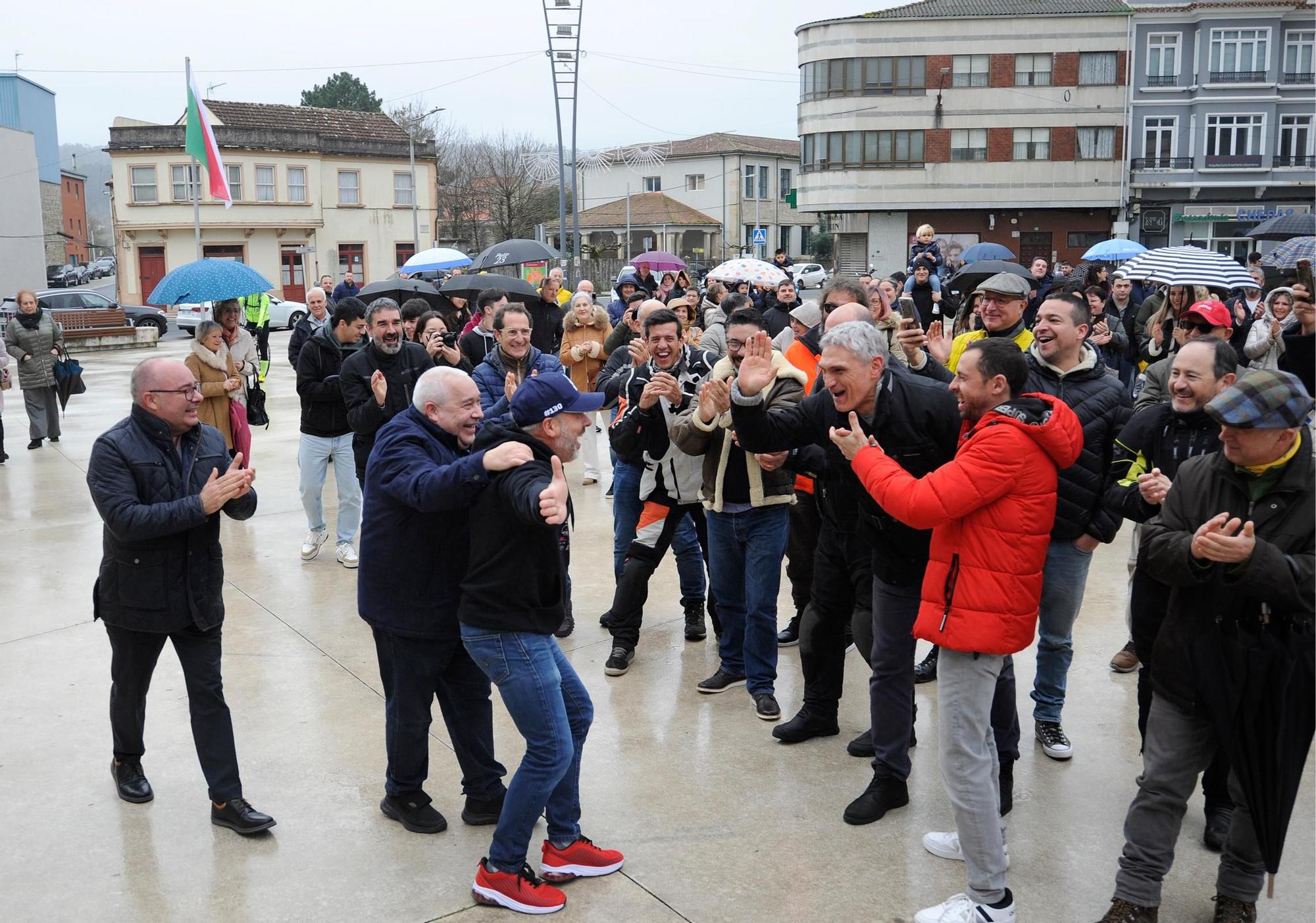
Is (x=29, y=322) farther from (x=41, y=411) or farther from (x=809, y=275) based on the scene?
(x=809, y=275)

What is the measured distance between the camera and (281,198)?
49.0m

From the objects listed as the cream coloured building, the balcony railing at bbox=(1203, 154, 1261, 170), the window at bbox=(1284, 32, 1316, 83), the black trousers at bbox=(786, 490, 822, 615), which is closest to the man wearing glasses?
the black trousers at bbox=(786, 490, 822, 615)

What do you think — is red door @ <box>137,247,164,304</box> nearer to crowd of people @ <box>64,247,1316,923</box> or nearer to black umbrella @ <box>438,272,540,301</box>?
black umbrella @ <box>438,272,540,301</box>

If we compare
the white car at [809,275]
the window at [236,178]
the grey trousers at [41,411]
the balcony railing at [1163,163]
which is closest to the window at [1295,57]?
the balcony railing at [1163,163]

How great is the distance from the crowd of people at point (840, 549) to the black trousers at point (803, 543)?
0.11 feet

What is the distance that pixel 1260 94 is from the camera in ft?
147

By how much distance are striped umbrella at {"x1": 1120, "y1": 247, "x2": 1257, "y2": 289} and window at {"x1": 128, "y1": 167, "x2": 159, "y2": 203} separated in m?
47.5

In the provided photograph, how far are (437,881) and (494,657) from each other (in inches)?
35.1

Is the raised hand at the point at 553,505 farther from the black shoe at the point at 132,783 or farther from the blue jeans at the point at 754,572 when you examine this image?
the black shoe at the point at 132,783

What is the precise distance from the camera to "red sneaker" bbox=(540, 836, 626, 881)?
152 inches

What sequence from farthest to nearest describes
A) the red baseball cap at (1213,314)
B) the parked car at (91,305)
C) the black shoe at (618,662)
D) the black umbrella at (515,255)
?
the parked car at (91,305), the black umbrella at (515,255), the black shoe at (618,662), the red baseball cap at (1213,314)

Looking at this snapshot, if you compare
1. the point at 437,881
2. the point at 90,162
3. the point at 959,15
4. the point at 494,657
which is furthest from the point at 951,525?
the point at 90,162

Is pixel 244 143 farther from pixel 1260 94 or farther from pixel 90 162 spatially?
pixel 90 162

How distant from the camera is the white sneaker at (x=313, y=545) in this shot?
8094 mm
